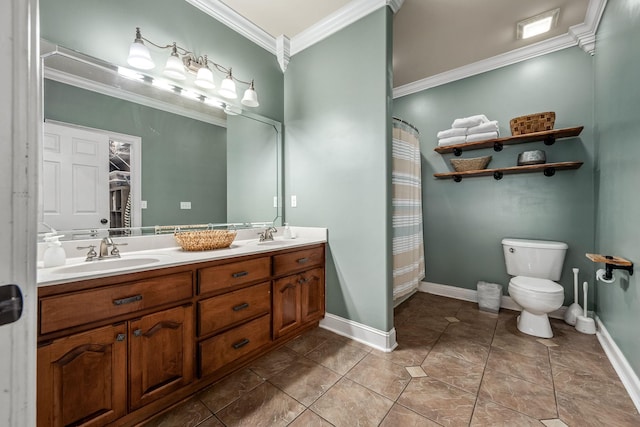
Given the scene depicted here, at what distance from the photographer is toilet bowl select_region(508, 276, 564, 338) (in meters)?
Result: 2.00

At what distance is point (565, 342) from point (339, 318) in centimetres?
179

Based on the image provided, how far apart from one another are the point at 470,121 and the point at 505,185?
2.53 feet

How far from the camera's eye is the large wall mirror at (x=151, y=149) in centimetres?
141

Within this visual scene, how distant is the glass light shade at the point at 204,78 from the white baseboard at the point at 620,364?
10.7 feet

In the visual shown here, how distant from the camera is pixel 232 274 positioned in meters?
1.57

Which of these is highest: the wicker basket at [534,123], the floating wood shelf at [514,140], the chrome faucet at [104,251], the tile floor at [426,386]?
the wicker basket at [534,123]

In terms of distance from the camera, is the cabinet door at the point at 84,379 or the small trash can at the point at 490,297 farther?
the small trash can at the point at 490,297

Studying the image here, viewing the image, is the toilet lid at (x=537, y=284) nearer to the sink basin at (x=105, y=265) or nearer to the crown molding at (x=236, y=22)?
the sink basin at (x=105, y=265)

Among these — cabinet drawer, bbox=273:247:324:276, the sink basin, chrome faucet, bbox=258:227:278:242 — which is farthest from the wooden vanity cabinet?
the sink basin

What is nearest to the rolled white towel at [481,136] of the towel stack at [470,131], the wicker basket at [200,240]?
the towel stack at [470,131]

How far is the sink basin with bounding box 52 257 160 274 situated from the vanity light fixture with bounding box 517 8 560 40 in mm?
3429

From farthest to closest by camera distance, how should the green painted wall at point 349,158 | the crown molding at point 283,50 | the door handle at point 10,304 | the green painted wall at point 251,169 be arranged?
the crown molding at point 283,50 < the green painted wall at point 251,169 < the green painted wall at point 349,158 < the door handle at point 10,304

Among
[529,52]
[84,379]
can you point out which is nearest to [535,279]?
[529,52]

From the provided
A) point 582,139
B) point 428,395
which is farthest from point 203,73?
point 582,139
